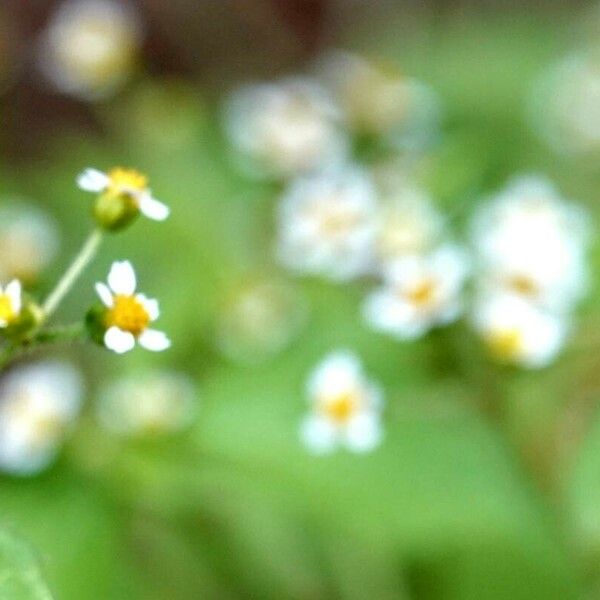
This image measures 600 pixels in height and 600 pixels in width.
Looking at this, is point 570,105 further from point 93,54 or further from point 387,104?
point 93,54

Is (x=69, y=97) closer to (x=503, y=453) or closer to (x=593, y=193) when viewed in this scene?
(x=593, y=193)

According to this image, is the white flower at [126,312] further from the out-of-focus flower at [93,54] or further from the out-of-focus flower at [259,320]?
the out-of-focus flower at [93,54]

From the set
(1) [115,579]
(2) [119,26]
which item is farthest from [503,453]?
(2) [119,26]

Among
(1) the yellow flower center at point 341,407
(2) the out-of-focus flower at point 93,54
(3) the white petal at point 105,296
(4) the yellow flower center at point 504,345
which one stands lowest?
(1) the yellow flower center at point 341,407

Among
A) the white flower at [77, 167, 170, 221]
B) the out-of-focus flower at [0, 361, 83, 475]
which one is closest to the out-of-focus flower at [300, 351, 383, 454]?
the out-of-focus flower at [0, 361, 83, 475]

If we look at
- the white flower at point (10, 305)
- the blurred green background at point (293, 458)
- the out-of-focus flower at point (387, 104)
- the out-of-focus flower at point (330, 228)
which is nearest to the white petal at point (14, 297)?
the white flower at point (10, 305)

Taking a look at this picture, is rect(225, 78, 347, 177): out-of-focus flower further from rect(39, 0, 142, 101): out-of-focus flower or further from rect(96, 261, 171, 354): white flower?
rect(96, 261, 171, 354): white flower
